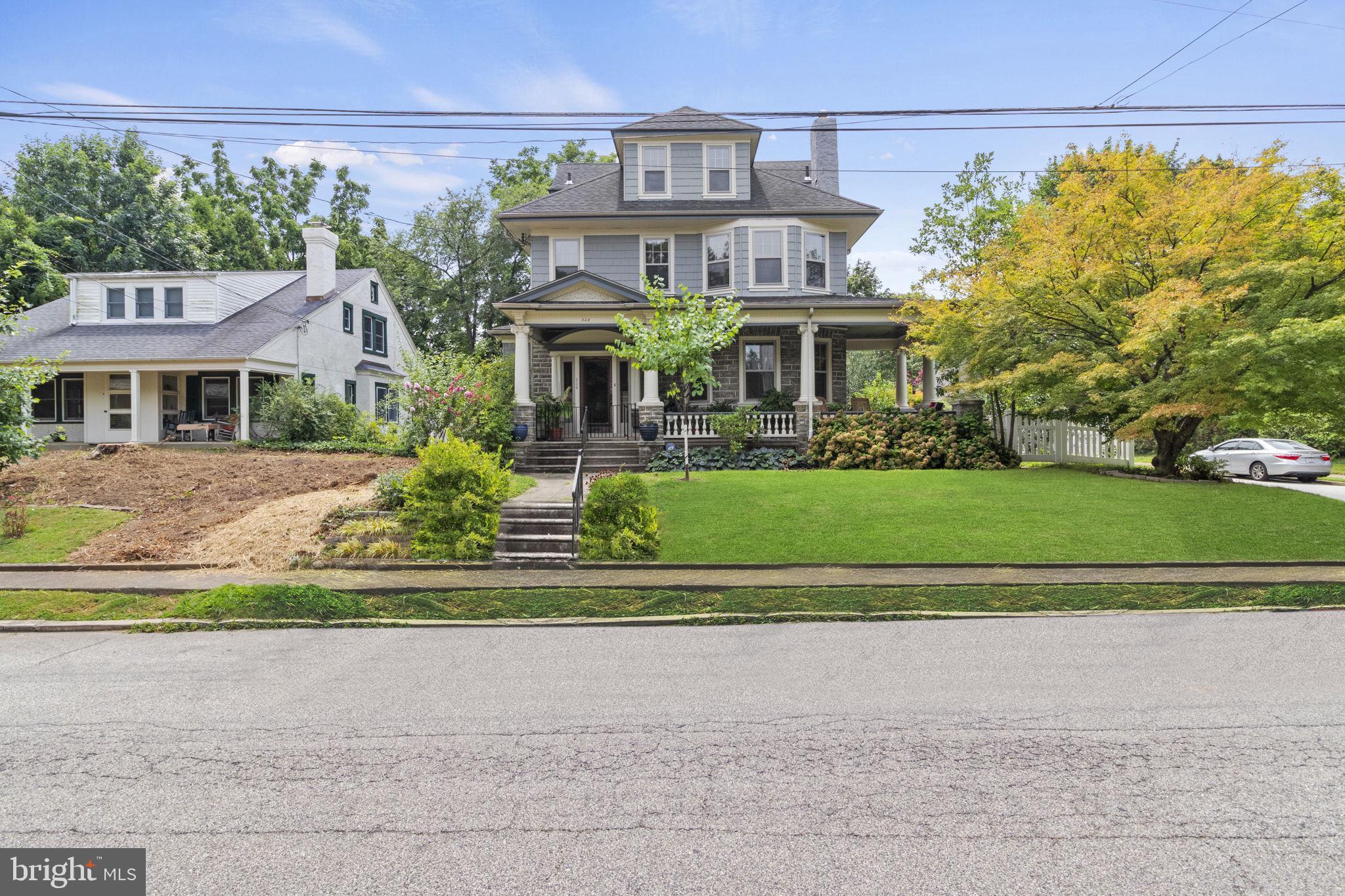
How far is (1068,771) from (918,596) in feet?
14.7

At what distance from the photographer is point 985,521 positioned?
38.1ft

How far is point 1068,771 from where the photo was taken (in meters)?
3.99

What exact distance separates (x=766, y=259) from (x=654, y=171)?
4.47 metres

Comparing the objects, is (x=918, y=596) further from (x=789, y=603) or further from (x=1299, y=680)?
(x=1299, y=680)

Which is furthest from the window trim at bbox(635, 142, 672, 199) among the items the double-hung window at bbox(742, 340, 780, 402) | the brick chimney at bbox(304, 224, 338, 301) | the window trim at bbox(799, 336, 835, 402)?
the brick chimney at bbox(304, 224, 338, 301)

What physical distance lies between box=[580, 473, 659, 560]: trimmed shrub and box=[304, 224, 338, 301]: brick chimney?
850 inches

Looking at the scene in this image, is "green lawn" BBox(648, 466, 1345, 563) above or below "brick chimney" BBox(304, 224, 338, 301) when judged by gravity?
below

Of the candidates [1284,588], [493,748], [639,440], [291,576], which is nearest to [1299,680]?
[1284,588]

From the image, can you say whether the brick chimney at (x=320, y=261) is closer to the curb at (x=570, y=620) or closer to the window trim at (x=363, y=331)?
the window trim at (x=363, y=331)

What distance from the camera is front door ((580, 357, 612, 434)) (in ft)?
72.6

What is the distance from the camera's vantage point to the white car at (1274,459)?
20484mm

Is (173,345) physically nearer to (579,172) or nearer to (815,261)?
(579,172)

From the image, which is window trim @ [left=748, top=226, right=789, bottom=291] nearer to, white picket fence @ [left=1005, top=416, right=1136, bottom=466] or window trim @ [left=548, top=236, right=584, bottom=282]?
window trim @ [left=548, top=236, right=584, bottom=282]

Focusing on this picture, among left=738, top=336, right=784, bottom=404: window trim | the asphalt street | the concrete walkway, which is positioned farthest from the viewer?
left=738, top=336, right=784, bottom=404: window trim
